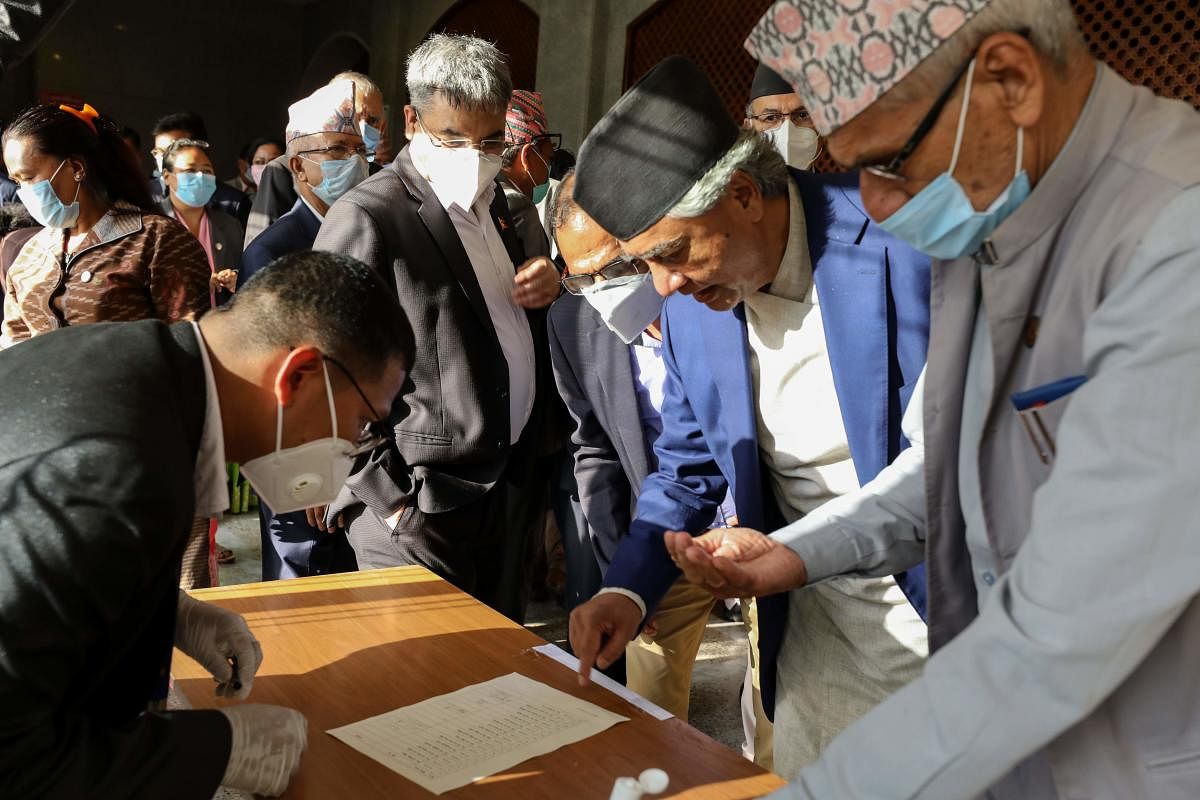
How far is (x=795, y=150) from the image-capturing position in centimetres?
392

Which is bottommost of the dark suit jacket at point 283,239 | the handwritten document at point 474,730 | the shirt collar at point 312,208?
the handwritten document at point 474,730

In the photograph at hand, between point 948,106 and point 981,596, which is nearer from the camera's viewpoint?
point 948,106

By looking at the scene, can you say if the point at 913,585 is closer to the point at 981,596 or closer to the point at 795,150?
the point at 981,596

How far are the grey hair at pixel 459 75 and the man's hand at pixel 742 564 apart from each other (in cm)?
165

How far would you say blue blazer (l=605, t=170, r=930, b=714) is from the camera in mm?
1751

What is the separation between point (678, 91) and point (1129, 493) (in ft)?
4.20

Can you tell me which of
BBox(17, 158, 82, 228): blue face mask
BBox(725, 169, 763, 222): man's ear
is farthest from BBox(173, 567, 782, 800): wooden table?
BBox(17, 158, 82, 228): blue face mask

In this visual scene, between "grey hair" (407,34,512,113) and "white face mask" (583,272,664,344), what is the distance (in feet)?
2.24

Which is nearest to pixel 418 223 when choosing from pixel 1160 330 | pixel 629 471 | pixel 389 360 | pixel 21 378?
pixel 629 471

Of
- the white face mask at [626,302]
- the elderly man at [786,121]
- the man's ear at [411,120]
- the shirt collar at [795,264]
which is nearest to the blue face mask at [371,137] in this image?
the man's ear at [411,120]

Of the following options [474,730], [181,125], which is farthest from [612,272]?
[181,125]

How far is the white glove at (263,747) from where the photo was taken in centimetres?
132

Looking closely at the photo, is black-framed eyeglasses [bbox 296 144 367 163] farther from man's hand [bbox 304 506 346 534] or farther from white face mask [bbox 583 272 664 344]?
white face mask [bbox 583 272 664 344]

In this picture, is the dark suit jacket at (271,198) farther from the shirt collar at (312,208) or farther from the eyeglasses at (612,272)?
the eyeglasses at (612,272)
